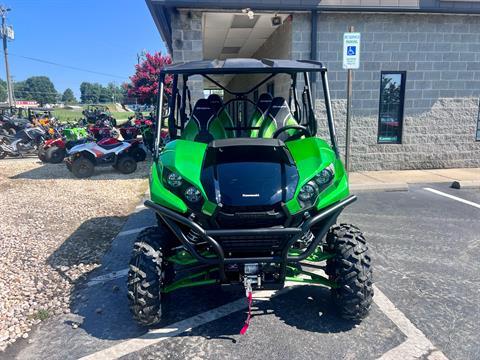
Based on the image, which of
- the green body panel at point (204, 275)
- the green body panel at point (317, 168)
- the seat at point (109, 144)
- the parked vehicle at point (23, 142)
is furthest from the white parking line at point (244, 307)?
the parked vehicle at point (23, 142)

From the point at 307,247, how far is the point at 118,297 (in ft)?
6.00

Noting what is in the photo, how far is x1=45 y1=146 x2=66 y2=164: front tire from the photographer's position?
1098 cm

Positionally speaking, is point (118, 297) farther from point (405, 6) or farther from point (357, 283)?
point (405, 6)

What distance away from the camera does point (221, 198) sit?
2555 mm

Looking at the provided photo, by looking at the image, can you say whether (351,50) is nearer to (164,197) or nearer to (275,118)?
(275,118)

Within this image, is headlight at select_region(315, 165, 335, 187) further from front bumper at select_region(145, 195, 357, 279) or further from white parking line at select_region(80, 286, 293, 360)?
white parking line at select_region(80, 286, 293, 360)

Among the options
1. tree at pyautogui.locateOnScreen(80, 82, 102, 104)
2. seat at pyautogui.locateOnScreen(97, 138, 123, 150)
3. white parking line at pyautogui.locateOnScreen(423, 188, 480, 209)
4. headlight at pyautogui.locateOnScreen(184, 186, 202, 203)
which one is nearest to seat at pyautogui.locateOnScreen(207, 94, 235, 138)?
headlight at pyautogui.locateOnScreen(184, 186, 202, 203)

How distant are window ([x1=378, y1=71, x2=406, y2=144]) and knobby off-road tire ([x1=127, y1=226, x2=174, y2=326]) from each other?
7.39 m

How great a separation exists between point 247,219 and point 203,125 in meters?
1.66

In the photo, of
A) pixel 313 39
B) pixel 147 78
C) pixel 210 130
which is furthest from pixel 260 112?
pixel 147 78

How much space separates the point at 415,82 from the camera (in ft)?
28.3

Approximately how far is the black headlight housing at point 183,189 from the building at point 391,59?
17.1ft

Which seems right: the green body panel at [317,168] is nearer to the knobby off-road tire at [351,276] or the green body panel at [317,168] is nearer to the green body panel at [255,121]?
the knobby off-road tire at [351,276]

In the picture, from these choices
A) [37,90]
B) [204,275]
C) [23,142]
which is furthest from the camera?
[37,90]
